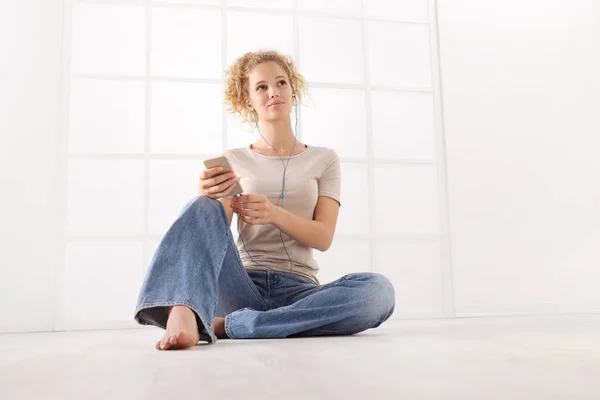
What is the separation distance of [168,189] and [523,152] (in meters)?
2.51

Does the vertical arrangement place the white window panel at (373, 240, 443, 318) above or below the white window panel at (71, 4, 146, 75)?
below

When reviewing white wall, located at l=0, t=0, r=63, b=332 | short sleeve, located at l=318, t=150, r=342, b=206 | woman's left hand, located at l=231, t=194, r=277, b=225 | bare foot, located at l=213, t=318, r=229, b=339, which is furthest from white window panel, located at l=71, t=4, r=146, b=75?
bare foot, located at l=213, t=318, r=229, b=339

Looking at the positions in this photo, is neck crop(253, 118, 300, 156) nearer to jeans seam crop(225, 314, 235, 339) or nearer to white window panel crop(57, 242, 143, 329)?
jeans seam crop(225, 314, 235, 339)

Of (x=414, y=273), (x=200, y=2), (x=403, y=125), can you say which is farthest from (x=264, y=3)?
(x=414, y=273)

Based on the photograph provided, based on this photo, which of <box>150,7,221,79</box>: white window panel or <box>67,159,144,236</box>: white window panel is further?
<box>150,7,221,79</box>: white window panel

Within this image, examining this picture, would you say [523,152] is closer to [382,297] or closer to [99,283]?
[382,297]

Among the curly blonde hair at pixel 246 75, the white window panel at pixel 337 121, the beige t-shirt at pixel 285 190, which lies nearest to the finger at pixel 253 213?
the beige t-shirt at pixel 285 190

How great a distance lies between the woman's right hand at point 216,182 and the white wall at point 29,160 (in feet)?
5.71

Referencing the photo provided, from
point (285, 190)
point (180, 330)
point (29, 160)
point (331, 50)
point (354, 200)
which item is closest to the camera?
point (180, 330)

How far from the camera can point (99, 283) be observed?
3.02 meters

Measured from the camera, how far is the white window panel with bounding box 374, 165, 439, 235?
341cm

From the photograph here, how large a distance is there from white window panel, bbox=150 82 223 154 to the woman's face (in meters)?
1.06

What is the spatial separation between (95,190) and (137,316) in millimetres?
1801

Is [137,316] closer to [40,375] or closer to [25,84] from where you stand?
[40,375]
